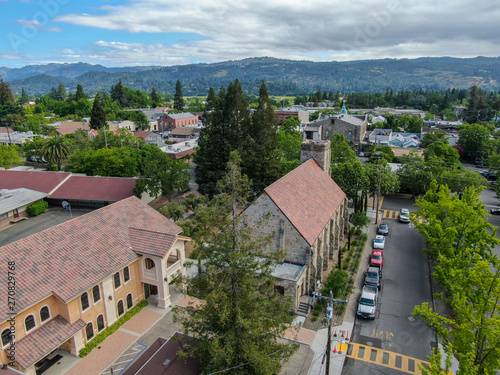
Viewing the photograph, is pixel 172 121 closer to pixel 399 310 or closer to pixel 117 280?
pixel 117 280

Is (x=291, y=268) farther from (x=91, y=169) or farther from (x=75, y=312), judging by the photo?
(x=91, y=169)

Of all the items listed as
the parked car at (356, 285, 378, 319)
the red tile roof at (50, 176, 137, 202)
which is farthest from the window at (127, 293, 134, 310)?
the red tile roof at (50, 176, 137, 202)

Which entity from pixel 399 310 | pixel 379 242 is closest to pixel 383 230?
pixel 379 242

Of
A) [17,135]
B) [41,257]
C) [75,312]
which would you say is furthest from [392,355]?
[17,135]

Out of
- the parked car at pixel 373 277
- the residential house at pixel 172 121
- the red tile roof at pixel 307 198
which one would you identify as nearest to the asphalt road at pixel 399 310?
the parked car at pixel 373 277

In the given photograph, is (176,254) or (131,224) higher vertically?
(131,224)
